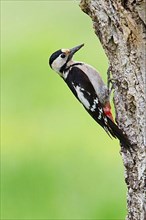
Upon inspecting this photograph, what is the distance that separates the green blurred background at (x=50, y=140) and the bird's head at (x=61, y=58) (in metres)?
2.55

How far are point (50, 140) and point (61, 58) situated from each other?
472 cm

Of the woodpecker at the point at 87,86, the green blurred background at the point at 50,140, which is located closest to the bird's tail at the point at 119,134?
the woodpecker at the point at 87,86

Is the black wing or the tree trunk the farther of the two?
the black wing

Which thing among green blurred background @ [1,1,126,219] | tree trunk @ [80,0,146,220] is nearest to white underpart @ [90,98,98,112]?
tree trunk @ [80,0,146,220]

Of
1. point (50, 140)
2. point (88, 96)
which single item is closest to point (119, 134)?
point (88, 96)

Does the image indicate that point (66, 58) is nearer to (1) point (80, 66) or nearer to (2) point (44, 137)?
(1) point (80, 66)

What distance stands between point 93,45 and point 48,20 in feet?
6.92

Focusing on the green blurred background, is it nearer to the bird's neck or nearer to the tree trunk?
the bird's neck

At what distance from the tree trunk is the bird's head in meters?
1.39

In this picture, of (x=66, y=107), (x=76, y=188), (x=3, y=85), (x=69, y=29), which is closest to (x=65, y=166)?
(x=76, y=188)

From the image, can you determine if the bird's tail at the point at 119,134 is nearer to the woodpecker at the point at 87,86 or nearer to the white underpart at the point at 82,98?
the woodpecker at the point at 87,86

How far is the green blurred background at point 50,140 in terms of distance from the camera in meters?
11.2

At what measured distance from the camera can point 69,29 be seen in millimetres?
17594

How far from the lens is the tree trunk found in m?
6.71
